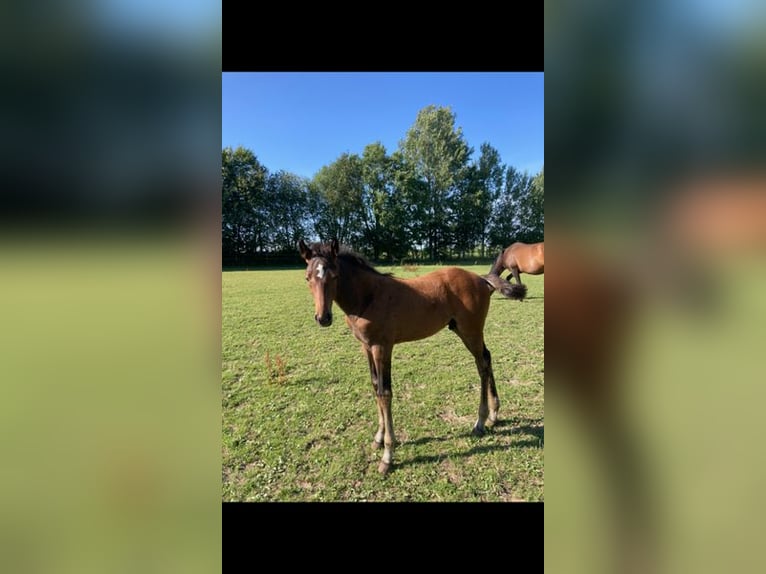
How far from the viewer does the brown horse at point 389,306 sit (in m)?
2.47

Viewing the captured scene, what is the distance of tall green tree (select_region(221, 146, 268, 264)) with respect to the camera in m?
17.8

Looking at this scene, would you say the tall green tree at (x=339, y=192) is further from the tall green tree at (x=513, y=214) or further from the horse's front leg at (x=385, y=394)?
the horse's front leg at (x=385, y=394)

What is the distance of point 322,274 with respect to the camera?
7.86 feet

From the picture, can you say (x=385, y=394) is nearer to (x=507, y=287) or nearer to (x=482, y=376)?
(x=482, y=376)

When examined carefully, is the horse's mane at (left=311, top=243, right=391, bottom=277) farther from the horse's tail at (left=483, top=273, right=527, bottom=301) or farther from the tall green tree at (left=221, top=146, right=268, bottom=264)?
the tall green tree at (left=221, top=146, right=268, bottom=264)

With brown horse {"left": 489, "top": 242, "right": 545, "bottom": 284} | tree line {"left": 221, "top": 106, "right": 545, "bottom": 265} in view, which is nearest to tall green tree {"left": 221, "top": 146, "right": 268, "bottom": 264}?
tree line {"left": 221, "top": 106, "right": 545, "bottom": 265}

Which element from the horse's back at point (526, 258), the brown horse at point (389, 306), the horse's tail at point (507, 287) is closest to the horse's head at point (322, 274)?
the brown horse at point (389, 306)

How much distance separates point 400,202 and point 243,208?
1020cm

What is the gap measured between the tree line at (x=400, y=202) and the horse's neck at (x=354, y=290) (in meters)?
15.8
